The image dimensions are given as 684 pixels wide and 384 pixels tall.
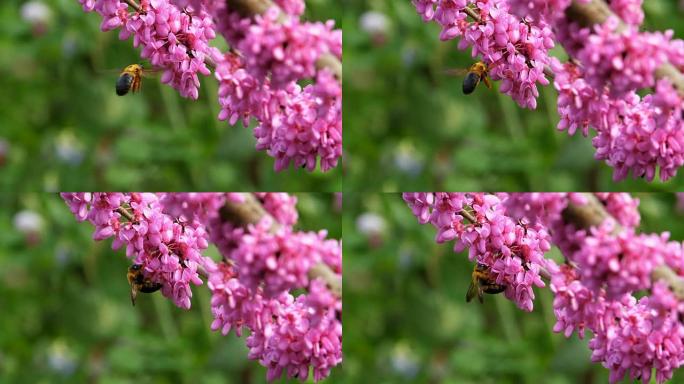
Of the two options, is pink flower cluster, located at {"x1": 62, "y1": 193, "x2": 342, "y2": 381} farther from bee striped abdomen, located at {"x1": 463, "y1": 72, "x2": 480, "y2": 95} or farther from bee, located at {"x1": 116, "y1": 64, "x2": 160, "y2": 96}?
bee striped abdomen, located at {"x1": 463, "y1": 72, "x2": 480, "y2": 95}

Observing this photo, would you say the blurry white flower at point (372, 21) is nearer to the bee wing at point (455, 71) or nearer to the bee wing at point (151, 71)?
the bee wing at point (455, 71)

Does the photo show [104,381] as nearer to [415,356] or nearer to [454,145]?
[415,356]

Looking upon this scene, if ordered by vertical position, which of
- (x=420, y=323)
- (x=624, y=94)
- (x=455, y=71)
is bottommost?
(x=420, y=323)

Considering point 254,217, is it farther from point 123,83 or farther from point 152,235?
point 123,83

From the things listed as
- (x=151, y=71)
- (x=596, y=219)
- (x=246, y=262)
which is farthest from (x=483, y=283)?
(x=151, y=71)

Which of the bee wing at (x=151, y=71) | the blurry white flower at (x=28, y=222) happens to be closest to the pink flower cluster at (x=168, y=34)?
the bee wing at (x=151, y=71)
